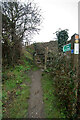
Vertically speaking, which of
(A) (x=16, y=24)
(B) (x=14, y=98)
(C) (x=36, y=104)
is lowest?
(C) (x=36, y=104)

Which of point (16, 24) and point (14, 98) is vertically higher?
point (16, 24)

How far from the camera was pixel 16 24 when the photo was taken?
7.12 metres

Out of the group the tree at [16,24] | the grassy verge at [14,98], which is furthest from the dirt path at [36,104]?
the tree at [16,24]

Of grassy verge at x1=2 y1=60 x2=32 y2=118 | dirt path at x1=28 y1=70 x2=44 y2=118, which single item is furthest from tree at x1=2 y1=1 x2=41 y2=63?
dirt path at x1=28 y1=70 x2=44 y2=118

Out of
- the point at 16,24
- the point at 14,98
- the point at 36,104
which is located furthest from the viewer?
the point at 16,24

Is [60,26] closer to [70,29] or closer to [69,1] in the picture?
[70,29]

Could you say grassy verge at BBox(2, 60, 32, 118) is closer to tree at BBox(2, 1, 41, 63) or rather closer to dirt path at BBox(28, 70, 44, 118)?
dirt path at BBox(28, 70, 44, 118)

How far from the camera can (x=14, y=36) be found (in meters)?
5.89

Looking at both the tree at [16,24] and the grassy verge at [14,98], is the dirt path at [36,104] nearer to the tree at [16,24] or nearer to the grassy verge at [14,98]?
the grassy verge at [14,98]

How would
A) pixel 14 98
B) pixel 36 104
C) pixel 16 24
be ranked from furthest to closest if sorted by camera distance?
pixel 16 24 → pixel 14 98 → pixel 36 104

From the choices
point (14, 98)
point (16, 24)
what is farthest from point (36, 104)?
point (16, 24)

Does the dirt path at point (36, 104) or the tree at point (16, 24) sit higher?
the tree at point (16, 24)

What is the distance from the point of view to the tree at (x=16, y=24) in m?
5.78

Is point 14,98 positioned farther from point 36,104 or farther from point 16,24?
point 16,24
